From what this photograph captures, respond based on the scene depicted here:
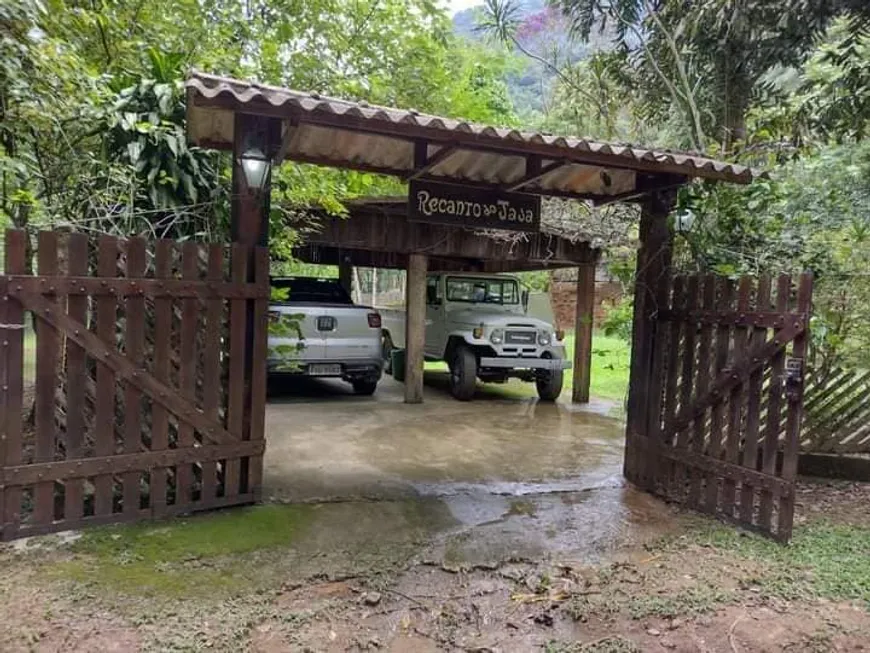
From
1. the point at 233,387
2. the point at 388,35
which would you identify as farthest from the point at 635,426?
the point at 388,35

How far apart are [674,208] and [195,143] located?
3.34m

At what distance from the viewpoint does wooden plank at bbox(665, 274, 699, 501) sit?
400 centimetres

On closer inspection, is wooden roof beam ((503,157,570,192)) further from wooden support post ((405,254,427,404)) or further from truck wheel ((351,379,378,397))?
truck wheel ((351,379,378,397))

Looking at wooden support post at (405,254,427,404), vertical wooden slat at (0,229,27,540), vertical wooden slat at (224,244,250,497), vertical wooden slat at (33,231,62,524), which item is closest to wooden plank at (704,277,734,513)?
vertical wooden slat at (224,244,250,497)

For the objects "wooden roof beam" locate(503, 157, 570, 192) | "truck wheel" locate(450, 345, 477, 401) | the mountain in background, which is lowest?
"truck wheel" locate(450, 345, 477, 401)

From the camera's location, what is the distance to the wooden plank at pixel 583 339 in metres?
8.36

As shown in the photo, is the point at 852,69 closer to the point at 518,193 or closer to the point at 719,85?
the point at 719,85

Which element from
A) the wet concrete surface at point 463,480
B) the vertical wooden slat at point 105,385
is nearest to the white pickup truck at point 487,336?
the wet concrete surface at point 463,480

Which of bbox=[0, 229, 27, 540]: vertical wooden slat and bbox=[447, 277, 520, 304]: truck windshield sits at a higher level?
bbox=[447, 277, 520, 304]: truck windshield

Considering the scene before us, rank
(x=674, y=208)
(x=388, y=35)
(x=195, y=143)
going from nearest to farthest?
(x=195, y=143), (x=674, y=208), (x=388, y=35)

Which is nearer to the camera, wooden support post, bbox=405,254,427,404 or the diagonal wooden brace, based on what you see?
the diagonal wooden brace

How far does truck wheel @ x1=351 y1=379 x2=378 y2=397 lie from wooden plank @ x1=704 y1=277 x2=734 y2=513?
5086mm

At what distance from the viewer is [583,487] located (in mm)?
4418

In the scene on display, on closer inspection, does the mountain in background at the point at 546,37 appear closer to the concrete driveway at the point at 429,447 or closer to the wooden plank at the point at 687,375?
the concrete driveway at the point at 429,447
